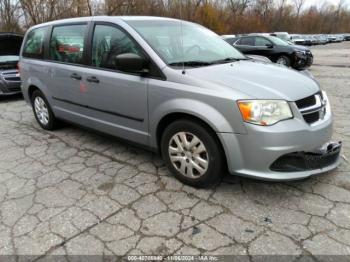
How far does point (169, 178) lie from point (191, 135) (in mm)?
652

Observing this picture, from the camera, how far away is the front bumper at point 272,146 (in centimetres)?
254

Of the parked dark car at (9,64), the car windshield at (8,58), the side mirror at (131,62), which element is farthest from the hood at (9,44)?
the side mirror at (131,62)

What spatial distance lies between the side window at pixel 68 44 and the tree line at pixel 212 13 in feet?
4.30

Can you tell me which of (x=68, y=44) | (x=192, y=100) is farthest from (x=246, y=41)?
(x=192, y=100)

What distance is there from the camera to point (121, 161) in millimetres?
3803

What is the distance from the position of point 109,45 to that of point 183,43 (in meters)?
0.84

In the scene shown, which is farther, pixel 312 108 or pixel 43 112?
pixel 43 112

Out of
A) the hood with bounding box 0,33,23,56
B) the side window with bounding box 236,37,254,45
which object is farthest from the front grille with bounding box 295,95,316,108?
the side window with bounding box 236,37,254,45

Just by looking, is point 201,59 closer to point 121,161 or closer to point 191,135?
point 191,135

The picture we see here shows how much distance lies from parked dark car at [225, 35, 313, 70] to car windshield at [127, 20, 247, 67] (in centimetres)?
795

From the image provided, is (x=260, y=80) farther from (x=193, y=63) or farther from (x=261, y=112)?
(x=193, y=63)

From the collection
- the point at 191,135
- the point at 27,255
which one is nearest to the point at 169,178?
the point at 191,135

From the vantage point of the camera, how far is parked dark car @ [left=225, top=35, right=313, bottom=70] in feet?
37.0

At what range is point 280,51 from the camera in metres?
11.5
